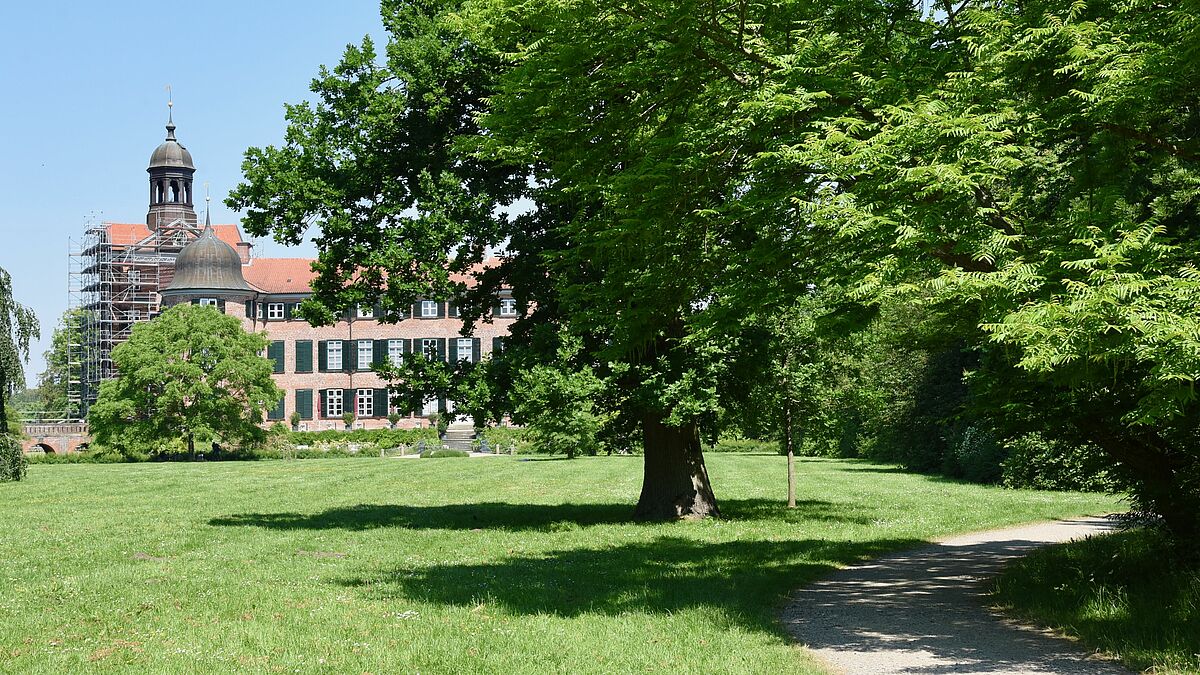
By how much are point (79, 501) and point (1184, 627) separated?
84.6 feet

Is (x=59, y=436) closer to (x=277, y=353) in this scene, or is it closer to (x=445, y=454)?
(x=277, y=353)

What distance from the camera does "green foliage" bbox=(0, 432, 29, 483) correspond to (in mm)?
37500

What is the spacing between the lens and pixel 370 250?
21.0 metres

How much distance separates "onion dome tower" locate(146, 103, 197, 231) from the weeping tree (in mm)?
53716

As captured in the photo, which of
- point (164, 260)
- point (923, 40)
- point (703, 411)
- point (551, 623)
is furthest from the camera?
A: point (164, 260)

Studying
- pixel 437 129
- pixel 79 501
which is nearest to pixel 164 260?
pixel 79 501

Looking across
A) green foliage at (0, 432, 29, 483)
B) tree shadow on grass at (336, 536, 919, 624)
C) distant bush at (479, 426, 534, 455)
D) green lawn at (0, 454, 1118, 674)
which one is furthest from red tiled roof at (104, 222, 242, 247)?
tree shadow on grass at (336, 536, 919, 624)

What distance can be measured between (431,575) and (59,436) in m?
62.7

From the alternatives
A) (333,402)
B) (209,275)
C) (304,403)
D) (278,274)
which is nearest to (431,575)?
(333,402)

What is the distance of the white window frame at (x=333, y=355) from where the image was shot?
7125 centimetres

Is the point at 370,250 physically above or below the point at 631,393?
above

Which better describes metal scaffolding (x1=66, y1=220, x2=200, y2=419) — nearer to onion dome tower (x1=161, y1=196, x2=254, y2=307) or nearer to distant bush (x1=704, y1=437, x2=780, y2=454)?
onion dome tower (x1=161, y1=196, x2=254, y2=307)

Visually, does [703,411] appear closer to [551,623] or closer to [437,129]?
[437,129]

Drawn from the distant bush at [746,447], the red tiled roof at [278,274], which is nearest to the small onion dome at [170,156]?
the red tiled roof at [278,274]
